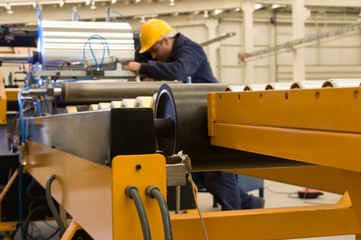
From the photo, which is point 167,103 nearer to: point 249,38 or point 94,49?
point 94,49

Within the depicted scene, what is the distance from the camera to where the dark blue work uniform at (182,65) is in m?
3.14

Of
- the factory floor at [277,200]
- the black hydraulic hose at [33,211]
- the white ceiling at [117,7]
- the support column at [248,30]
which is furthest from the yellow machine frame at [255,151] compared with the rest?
the support column at [248,30]

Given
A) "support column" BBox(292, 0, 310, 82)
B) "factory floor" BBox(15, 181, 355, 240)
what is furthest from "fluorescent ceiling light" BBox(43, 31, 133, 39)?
"support column" BBox(292, 0, 310, 82)

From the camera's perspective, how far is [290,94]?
0.90 m

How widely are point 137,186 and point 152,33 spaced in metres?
2.72

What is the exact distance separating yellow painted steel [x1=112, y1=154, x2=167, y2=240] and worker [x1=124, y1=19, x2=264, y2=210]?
2234mm

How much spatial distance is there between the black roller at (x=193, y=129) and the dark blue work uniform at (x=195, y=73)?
178 cm

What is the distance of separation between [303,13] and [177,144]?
10.0 meters

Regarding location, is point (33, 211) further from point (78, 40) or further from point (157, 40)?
point (157, 40)

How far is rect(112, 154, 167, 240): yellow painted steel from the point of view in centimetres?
90

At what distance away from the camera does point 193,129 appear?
1.25 meters

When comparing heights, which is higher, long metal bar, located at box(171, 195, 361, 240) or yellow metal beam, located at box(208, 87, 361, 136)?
yellow metal beam, located at box(208, 87, 361, 136)

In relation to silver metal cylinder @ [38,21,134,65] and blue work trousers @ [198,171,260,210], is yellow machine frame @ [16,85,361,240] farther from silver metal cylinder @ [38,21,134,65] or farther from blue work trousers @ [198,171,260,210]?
silver metal cylinder @ [38,21,134,65]

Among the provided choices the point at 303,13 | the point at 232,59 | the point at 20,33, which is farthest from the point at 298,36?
the point at 20,33
